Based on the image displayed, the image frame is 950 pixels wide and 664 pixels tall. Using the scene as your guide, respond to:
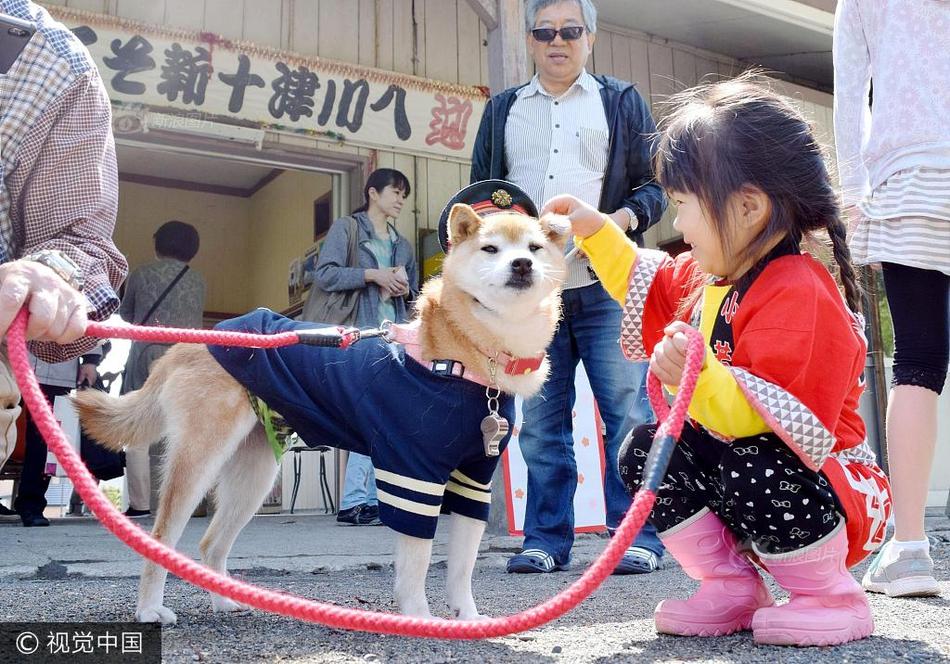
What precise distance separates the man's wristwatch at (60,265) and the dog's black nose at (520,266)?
1.21m

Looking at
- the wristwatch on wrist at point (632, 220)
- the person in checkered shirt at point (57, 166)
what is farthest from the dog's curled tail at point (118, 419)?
the wristwatch on wrist at point (632, 220)

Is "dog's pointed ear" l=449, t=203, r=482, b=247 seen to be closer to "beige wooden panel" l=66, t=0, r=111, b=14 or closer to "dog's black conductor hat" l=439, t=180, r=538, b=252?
"dog's black conductor hat" l=439, t=180, r=538, b=252

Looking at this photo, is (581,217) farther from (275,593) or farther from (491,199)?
(275,593)

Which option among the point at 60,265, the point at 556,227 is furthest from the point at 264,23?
the point at 60,265

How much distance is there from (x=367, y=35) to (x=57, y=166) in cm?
549

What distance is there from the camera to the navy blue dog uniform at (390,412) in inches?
83.0

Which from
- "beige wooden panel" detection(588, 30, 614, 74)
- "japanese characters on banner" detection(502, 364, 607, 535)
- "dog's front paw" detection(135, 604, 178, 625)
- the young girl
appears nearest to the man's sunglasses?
the young girl

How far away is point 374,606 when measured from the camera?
98.1 inches

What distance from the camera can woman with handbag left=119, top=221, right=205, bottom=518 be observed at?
6.00m

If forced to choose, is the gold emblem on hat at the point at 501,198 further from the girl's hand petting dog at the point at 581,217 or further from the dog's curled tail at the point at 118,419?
the dog's curled tail at the point at 118,419

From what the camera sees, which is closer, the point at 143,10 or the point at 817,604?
the point at 817,604

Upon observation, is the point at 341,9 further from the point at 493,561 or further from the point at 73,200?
the point at 73,200

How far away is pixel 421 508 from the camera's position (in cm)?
210

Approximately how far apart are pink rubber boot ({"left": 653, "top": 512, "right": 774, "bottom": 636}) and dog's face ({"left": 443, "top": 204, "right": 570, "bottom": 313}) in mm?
792
